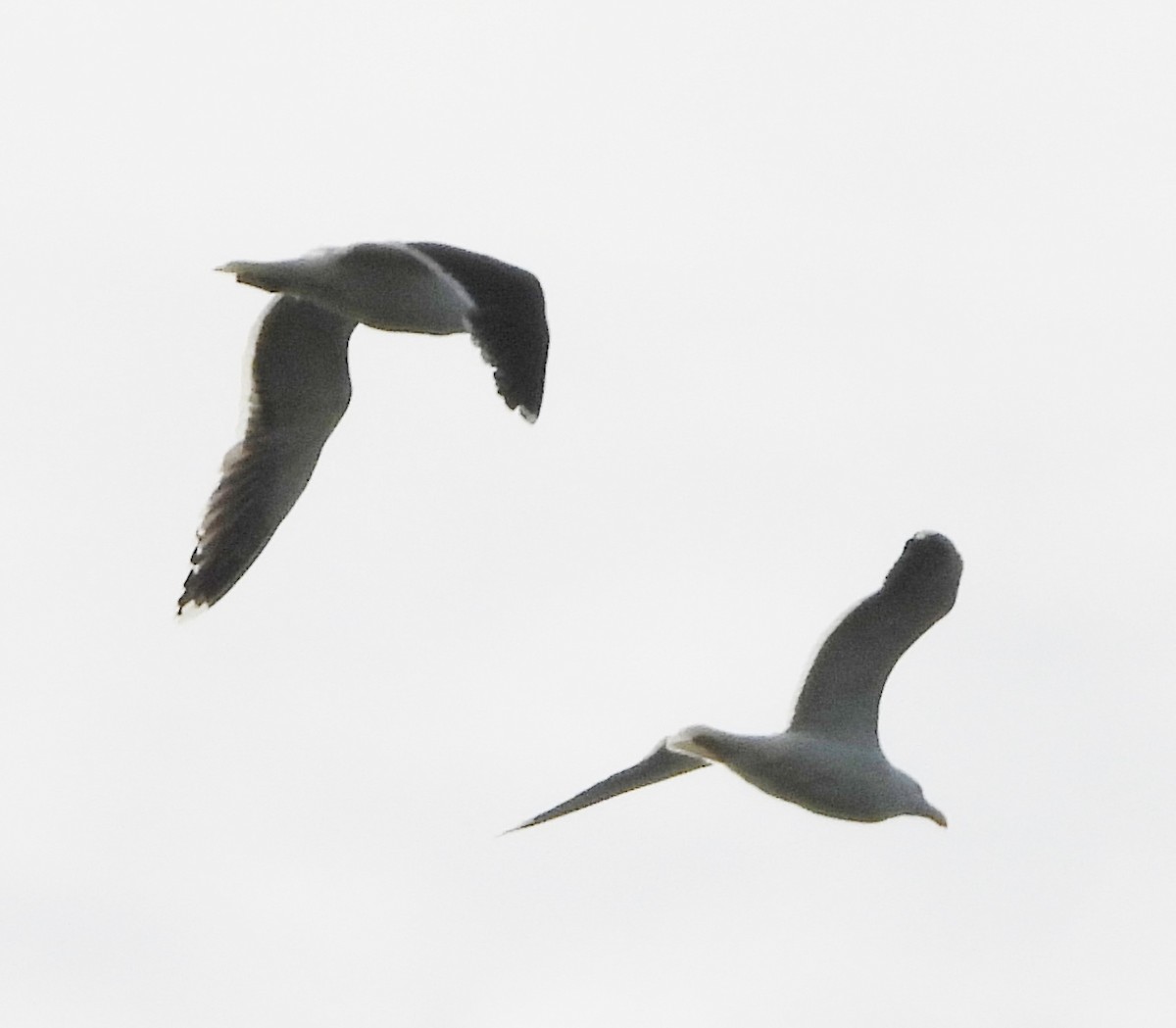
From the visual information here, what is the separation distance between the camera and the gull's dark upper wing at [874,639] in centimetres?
1409

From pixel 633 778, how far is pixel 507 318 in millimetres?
2332

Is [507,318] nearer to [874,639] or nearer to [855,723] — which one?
[874,639]

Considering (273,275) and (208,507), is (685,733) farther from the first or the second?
(208,507)

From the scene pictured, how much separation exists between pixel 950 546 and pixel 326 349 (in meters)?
3.69

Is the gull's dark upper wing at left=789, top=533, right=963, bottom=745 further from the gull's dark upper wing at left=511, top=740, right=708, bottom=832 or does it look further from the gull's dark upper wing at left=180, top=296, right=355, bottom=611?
the gull's dark upper wing at left=180, top=296, right=355, bottom=611

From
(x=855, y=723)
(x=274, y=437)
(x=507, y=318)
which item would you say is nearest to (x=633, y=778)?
(x=855, y=723)

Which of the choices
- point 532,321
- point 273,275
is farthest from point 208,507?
point 532,321

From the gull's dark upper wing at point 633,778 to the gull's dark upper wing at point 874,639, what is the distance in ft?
2.36

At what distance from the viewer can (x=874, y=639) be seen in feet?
46.6

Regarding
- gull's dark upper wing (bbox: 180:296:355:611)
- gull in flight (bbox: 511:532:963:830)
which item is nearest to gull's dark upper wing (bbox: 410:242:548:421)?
gull in flight (bbox: 511:532:963:830)

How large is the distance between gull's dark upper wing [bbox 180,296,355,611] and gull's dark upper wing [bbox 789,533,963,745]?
327cm

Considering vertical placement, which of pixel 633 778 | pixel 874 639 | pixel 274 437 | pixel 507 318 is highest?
pixel 507 318

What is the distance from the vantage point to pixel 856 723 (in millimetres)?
14273

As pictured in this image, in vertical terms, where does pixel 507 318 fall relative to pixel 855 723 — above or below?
above
